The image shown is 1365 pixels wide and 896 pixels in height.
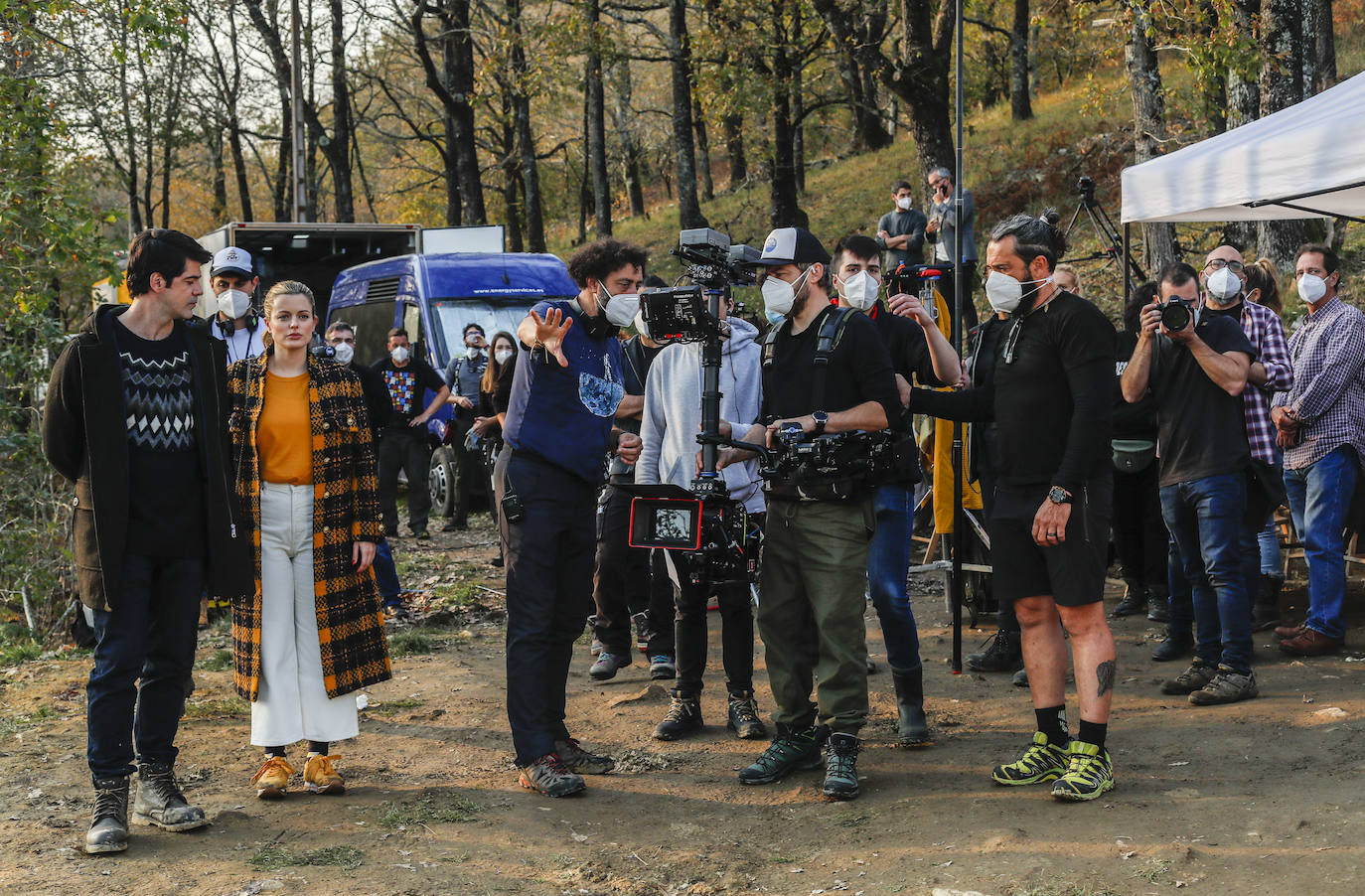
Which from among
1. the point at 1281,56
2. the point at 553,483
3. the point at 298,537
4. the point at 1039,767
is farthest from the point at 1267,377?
the point at 1281,56

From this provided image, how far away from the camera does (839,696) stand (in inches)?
195

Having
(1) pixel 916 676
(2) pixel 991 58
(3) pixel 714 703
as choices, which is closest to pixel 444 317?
(3) pixel 714 703

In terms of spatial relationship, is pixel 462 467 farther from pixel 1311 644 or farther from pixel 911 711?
pixel 1311 644

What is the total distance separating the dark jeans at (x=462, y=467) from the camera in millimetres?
12633

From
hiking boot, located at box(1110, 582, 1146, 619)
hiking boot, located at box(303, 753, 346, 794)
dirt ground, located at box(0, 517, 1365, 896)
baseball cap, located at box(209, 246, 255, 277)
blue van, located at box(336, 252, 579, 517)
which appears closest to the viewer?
dirt ground, located at box(0, 517, 1365, 896)

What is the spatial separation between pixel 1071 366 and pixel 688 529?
1555 mm

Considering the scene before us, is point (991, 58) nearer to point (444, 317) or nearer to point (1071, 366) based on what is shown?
point (444, 317)

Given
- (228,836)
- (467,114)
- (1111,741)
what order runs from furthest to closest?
(467,114)
(1111,741)
(228,836)

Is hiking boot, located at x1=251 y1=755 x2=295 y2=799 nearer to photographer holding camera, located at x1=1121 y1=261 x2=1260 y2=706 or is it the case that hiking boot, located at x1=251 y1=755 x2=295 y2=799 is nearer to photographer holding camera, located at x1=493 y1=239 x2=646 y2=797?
photographer holding camera, located at x1=493 y1=239 x2=646 y2=797

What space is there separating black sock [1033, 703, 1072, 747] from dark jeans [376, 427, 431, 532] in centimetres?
698

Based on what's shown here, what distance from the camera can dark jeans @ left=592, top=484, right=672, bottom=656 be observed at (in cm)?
703

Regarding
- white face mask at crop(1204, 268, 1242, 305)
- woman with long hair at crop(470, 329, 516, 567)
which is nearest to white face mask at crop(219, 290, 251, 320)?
woman with long hair at crop(470, 329, 516, 567)

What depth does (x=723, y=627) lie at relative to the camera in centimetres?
573

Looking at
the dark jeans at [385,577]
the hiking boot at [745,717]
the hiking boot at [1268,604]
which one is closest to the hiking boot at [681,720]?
the hiking boot at [745,717]
